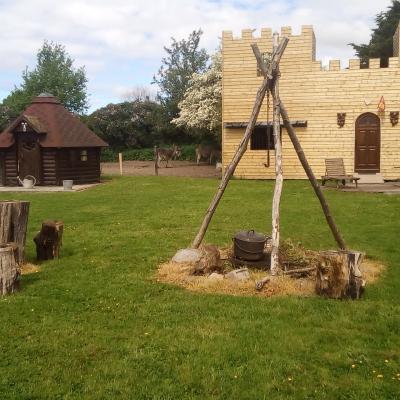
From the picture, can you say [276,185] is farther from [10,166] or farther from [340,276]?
[10,166]

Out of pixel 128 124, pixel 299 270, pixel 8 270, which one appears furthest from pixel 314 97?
pixel 128 124

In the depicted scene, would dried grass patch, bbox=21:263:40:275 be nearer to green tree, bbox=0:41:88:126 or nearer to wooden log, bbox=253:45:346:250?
wooden log, bbox=253:45:346:250

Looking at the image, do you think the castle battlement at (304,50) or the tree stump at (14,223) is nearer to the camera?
the tree stump at (14,223)

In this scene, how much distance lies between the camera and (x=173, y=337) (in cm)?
541

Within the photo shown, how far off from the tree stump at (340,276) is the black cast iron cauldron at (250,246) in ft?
4.64

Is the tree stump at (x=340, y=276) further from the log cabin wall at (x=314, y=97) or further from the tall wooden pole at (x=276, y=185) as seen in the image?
the log cabin wall at (x=314, y=97)

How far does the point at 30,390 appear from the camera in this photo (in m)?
4.30

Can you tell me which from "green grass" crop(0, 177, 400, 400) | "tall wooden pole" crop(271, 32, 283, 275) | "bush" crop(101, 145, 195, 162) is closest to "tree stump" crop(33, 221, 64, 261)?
"green grass" crop(0, 177, 400, 400)

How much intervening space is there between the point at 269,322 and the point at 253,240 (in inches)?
87.8

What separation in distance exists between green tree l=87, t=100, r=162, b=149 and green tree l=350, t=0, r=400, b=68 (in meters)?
19.0

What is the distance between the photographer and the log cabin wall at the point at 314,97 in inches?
882

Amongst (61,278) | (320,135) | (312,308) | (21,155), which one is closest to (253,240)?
(312,308)

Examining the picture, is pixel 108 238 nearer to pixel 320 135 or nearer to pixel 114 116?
pixel 320 135

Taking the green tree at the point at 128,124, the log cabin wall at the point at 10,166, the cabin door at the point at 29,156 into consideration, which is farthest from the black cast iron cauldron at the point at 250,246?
the green tree at the point at 128,124
